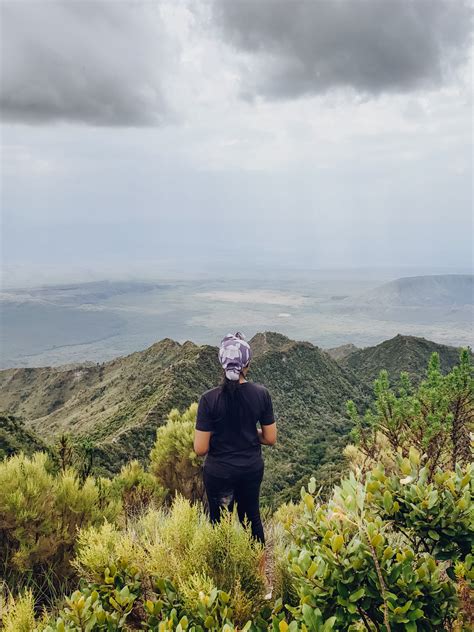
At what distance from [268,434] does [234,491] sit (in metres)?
0.57

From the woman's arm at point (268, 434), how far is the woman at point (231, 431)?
0.09 meters

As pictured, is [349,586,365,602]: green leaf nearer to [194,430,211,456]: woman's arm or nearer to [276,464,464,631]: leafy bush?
[276,464,464,631]: leafy bush

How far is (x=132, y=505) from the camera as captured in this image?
270 inches

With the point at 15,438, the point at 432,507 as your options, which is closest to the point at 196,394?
the point at 15,438

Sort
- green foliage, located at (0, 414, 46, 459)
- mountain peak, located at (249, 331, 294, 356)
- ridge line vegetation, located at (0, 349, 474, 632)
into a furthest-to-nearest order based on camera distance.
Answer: mountain peak, located at (249, 331, 294, 356)
green foliage, located at (0, 414, 46, 459)
ridge line vegetation, located at (0, 349, 474, 632)

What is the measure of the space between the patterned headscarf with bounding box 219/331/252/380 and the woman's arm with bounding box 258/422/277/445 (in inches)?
21.7

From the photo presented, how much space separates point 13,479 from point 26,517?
383 millimetres

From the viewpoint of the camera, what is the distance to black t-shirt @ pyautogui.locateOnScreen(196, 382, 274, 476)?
395 centimetres

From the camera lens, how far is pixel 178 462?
23.7ft

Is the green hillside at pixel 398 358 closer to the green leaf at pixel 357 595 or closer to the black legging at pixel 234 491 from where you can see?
the black legging at pixel 234 491

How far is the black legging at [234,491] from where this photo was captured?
3.97 m

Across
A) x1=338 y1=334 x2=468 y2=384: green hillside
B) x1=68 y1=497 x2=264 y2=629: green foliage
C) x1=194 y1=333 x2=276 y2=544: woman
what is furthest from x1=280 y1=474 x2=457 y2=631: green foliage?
x1=338 y1=334 x2=468 y2=384: green hillside

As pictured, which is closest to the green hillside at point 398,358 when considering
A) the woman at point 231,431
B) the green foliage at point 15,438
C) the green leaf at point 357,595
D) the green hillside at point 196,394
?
the green hillside at point 196,394

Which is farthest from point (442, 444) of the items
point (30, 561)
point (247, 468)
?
point (30, 561)
